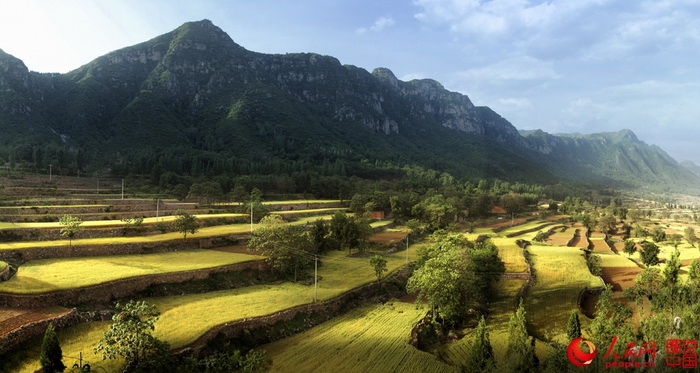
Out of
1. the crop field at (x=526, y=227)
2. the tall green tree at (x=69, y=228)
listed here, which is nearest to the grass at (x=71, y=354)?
the tall green tree at (x=69, y=228)

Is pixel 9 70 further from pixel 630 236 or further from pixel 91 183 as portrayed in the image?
pixel 630 236

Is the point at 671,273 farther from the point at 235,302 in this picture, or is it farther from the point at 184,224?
the point at 184,224

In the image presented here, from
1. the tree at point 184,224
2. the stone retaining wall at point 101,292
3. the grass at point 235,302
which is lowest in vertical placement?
the grass at point 235,302

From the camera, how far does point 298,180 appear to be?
4380 inches

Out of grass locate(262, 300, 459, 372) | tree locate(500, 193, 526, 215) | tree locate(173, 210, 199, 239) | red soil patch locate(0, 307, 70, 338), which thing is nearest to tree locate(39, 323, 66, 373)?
red soil patch locate(0, 307, 70, 338)

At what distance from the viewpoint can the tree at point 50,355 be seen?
18203 mm

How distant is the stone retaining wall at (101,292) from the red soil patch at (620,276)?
5368cm

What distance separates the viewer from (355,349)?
2666 centimetres

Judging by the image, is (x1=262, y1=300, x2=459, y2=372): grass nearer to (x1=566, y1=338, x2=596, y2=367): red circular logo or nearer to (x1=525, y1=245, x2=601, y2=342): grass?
(x1=566, y1=338, x2=596, y2=367): red circular logo

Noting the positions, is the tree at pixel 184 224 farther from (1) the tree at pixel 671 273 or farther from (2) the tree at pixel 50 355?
(1) the tree at pixel 671 273

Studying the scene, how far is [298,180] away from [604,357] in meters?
96.3

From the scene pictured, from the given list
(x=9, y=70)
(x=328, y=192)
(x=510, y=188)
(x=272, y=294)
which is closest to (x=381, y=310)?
(x=272, y=294)

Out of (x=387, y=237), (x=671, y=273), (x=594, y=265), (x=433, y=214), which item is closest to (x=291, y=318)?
(x=387, y=237)

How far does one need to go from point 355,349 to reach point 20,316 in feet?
73.7
